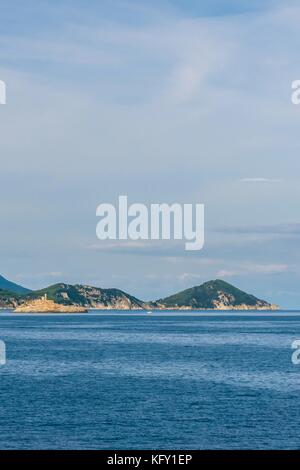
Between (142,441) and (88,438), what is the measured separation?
227 inches

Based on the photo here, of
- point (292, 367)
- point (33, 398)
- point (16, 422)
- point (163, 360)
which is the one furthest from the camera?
point (163, 360)

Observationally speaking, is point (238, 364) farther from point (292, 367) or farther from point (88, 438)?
point (88, 438)

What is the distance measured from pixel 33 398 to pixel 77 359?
66129mm

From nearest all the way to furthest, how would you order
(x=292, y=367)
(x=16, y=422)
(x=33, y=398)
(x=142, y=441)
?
1. (x=142, y=441)
2. (x=16, y=422)
3. (x=33, y=398)
4. (x=292, y=367)

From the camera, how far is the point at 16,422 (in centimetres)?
8481

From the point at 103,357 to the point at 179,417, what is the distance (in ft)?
290

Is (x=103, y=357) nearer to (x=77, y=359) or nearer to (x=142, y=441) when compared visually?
(x=77, y=359)

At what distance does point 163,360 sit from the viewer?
165250 mm

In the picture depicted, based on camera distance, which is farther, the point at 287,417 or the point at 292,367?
the point at 292,367

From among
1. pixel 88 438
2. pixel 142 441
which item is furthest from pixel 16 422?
pixel 142 441
